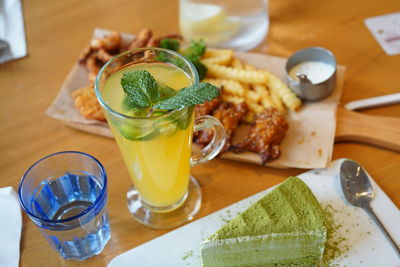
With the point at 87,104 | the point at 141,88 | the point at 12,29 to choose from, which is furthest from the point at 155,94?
the point at 12,29

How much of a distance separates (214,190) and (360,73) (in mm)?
647

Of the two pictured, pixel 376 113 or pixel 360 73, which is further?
pixel 360 73

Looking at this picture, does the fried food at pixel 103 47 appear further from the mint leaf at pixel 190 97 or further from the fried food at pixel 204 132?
the mint leaf at pixel 190 97

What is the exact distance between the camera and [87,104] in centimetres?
152

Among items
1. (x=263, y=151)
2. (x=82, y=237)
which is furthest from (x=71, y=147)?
(x=263, y=151)

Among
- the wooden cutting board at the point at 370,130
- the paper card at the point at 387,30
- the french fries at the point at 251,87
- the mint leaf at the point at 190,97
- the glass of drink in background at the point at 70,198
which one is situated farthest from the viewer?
the paper card at the point at 387,30

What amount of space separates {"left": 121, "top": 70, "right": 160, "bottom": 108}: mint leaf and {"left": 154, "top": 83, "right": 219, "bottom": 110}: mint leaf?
27 millimetres

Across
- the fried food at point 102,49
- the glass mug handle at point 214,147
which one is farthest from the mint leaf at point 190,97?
the fried food at point 102,49

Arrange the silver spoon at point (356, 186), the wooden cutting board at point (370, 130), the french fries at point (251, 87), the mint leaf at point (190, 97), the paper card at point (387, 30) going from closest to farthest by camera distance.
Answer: the mint leaf at point (190, 97), the silver spoon at point (356, 186), the wooden cutting board at point (370, 130), the french fries at point (251, 87), the paper card at point (387, 30)

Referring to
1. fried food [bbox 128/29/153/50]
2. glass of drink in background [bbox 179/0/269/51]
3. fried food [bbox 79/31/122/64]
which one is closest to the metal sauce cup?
glass of drink in background [bbox 179/0/269/51]

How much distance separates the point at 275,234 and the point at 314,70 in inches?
24.0

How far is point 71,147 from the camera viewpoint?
1494 millimetres

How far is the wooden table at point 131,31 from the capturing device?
1.33 m

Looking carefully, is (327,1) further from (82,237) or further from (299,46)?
(82,237)
